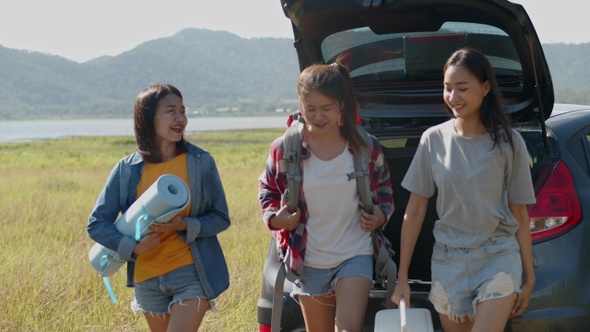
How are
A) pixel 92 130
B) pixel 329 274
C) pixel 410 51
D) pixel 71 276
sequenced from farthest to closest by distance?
pixel 92 130, pixel 71 276, pixel 410 51, pixel 329 274

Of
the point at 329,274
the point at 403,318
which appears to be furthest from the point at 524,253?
the point at 329,274

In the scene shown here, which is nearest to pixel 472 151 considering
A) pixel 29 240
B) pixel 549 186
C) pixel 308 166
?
pixel 549 186

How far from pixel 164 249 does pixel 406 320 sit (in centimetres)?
108

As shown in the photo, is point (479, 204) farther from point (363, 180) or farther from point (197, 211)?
point (197, 211)

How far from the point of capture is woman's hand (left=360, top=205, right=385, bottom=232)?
11.5 feet

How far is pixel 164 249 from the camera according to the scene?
3766mm

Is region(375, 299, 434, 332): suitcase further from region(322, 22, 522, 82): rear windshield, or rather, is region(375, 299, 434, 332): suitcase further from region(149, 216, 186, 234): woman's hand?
region(322, 22, 522, 82): rear windshield

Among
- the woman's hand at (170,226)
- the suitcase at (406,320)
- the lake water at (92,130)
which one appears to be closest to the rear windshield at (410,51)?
the woman's hand at (170,226)

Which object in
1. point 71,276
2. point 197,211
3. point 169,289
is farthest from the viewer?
point 71,276

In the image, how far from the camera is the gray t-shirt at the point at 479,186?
3283mm

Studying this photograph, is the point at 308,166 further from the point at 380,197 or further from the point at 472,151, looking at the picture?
the point at 472,151

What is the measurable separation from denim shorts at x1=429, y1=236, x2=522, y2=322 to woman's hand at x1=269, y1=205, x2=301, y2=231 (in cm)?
56

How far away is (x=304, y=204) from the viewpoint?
11.7 feet

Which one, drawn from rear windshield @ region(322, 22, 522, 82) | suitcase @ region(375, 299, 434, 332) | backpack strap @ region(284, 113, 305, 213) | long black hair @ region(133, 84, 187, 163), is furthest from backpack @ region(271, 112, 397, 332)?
rear windshield @ region(322, 22, 522, 82)
